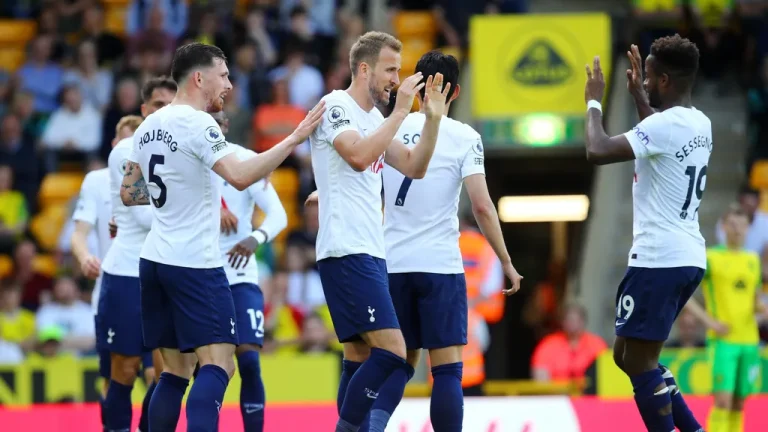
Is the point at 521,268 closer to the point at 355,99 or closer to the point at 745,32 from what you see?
the point at 745,32

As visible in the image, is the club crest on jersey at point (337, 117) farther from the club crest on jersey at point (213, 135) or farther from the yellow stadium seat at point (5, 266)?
the yellow stadium seat at point (5, 266)

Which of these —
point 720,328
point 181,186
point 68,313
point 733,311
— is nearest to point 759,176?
point 733,311

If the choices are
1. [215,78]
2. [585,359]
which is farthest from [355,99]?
[585,359]

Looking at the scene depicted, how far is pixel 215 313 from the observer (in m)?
6.91

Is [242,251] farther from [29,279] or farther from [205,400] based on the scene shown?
[29,279]

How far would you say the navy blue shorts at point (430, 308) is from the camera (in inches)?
293

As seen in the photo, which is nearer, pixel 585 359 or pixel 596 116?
pixel 596 116

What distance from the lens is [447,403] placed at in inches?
288

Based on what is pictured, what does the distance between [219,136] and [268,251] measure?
8046mm

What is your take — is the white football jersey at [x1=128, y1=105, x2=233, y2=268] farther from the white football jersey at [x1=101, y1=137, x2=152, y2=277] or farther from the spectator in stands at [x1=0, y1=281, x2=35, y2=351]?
the spectator in stands at [x1=0, y1=281, x2=35, y2=351]

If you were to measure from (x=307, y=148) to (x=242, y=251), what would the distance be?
812cm

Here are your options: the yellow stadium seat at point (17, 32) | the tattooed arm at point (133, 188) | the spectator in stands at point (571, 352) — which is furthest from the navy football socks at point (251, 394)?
the yellow stadium seat at point (17, 32)

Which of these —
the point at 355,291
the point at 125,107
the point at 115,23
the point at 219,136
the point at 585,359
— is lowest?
the point at 585,359

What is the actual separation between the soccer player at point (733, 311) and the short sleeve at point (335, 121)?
4.37 m
